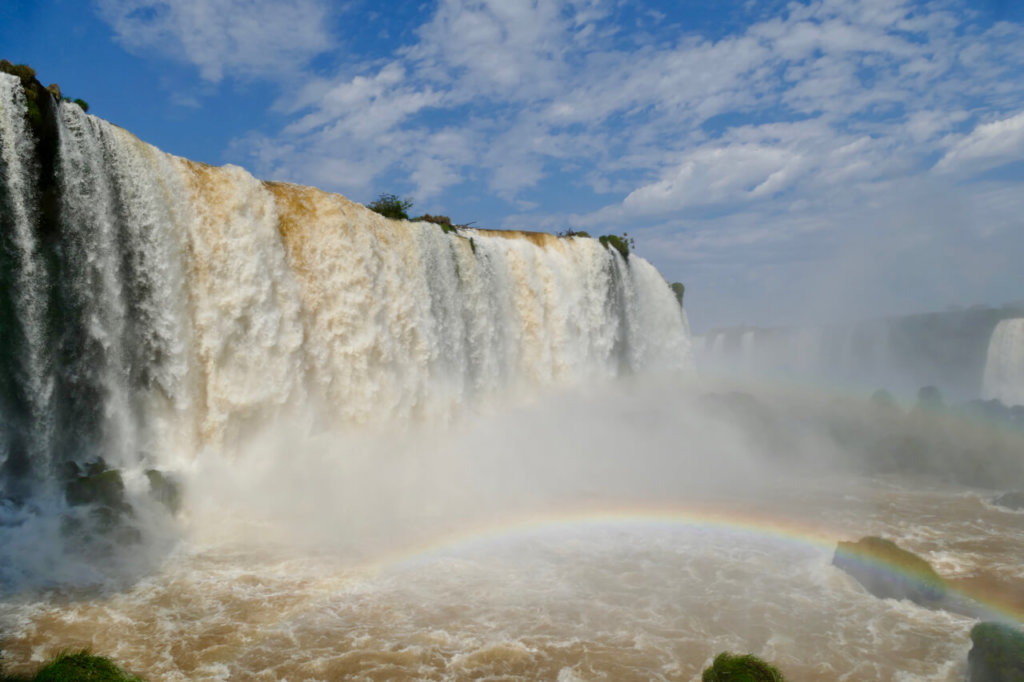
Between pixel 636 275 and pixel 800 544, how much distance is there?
1630 centimetres

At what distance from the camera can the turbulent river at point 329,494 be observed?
7.96m

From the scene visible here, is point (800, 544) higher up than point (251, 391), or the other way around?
point (251, 391)

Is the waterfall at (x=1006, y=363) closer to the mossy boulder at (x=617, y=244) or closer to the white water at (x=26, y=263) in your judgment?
the mossy boulder at (x=617, y=244)

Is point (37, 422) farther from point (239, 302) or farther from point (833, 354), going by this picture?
point (833, 354)

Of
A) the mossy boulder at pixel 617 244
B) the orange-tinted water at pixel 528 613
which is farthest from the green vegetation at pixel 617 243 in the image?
the orange-tinted water at pixel 528 613

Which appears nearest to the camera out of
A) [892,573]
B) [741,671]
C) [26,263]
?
[741,671]

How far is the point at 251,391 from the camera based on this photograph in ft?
42.3

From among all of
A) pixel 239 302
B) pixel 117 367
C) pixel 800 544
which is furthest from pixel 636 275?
pixel 117 367

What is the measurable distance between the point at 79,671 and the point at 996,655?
898 centimetres

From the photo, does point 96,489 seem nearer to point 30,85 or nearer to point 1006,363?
point 30,85

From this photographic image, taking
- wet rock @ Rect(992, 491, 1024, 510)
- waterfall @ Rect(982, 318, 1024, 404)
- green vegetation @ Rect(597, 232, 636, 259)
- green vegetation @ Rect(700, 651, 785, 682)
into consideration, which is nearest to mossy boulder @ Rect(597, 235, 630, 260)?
green vegetation @ Rect(597, 232, 636, 259)

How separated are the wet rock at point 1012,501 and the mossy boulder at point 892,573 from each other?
7.19 meters

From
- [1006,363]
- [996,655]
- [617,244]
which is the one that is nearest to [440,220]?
[617,244]

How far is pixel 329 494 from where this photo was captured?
13.4 m
